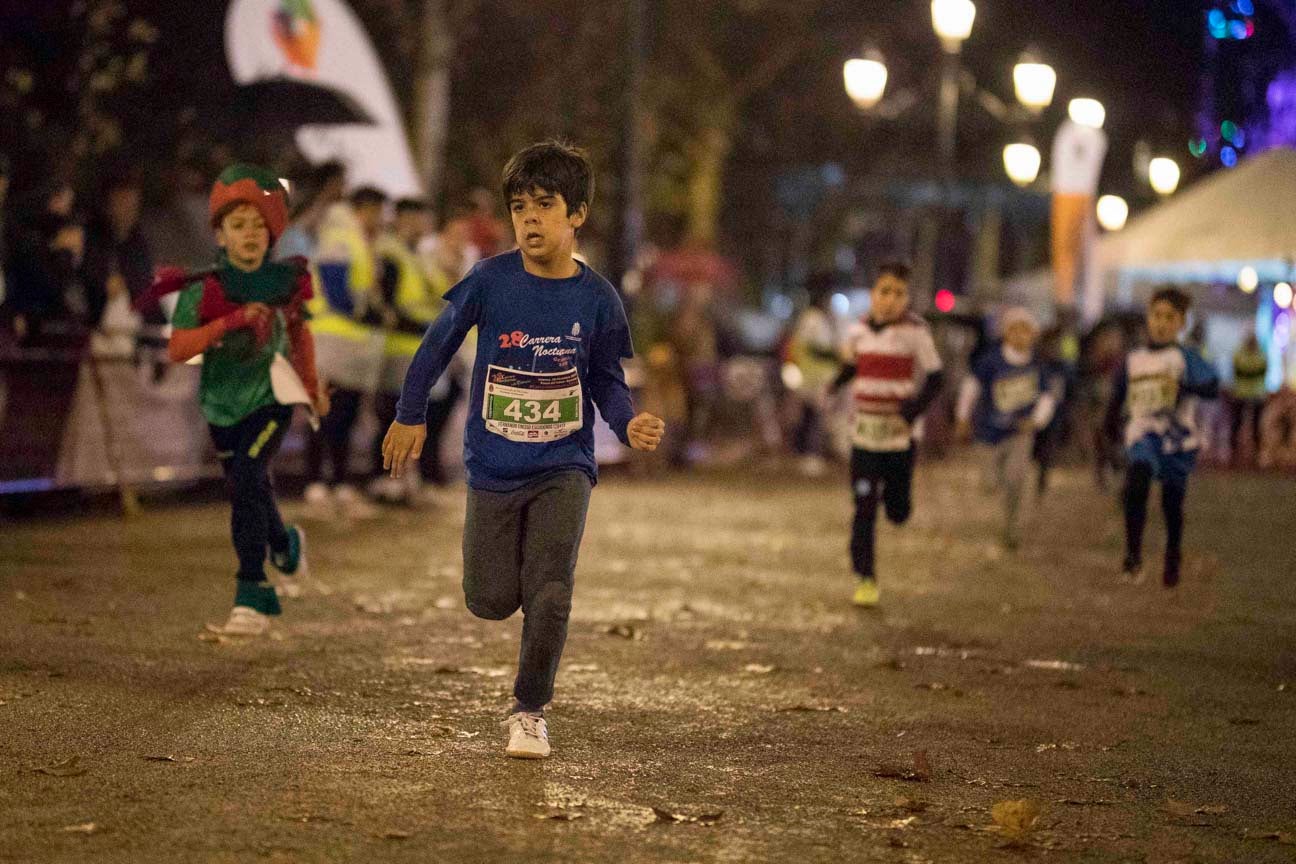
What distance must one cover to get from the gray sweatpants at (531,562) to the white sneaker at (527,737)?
0.15 ft

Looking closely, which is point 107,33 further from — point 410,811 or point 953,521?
point 410,811

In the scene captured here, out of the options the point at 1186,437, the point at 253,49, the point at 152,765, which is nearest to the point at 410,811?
the point at 152,765

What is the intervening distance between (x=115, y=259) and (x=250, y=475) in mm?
5857

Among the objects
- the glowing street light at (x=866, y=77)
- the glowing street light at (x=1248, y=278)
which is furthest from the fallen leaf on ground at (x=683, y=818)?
the glowing street light at (x=1248, y=278)

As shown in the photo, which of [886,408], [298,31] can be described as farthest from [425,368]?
[298,31]

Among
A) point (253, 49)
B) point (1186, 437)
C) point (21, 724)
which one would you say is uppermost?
point (253, 49)

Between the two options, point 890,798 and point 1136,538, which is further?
point 1136,538

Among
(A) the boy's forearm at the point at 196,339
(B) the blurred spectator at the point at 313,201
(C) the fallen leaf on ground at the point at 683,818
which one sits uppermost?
(B) the blurred spectator at the point at 313,201

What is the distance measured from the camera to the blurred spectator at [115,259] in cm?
1341

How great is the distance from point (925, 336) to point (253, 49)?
920 centimetres

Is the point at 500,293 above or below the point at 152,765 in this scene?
above

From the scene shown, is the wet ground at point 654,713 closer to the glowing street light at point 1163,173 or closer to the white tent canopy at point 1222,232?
the white tent canopy at point 1222,232

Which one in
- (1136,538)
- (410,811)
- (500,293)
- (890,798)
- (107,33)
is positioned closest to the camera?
(410,811)

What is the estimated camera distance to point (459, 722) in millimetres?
6594
